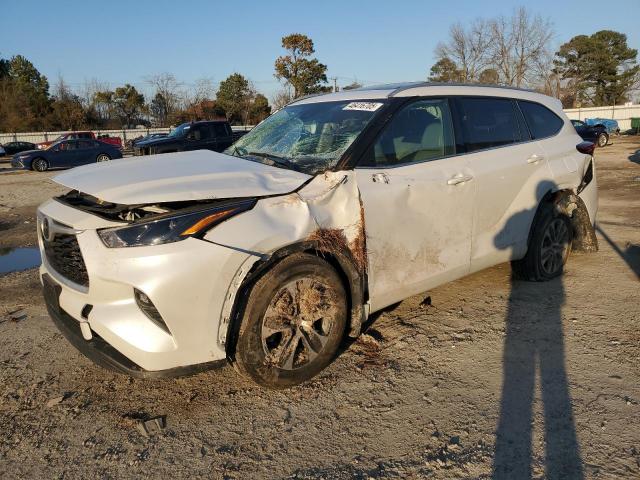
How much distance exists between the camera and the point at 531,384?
124 inches

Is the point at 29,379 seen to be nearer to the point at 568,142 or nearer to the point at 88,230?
the point at 88,230

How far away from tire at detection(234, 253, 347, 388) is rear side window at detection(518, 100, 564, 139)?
8.95ft

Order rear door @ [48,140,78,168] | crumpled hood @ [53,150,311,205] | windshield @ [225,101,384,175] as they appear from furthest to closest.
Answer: rear door @ [48,140,78,168]
windshield @ [225,101,384,175]
crumpled hood @ [53,150,311,205]

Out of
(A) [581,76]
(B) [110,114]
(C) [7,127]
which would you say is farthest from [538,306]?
(A) [581,76]

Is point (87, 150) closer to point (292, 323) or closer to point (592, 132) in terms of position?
point (292, 323)

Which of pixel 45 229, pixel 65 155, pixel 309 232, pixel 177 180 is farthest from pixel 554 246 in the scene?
pixel 65 155

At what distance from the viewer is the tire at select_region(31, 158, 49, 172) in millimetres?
22500

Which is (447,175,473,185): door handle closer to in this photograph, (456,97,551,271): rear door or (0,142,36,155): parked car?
(456,97,551,271): rear door

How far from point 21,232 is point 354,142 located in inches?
280

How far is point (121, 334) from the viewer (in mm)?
2672

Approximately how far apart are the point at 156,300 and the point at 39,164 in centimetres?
2349

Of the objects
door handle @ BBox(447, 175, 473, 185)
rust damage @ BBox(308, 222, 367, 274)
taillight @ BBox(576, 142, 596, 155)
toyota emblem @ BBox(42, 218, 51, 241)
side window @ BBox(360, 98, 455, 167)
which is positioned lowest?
rust damage @ BBox(308, 222, 367, 274)

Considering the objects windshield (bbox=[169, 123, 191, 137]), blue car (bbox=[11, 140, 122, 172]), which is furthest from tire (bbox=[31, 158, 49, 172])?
windshield (bbox=[169, 123, 191, 137])

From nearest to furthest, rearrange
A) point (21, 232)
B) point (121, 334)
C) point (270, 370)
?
point (121, 334) < point (270, 370) < point (21, 232)
